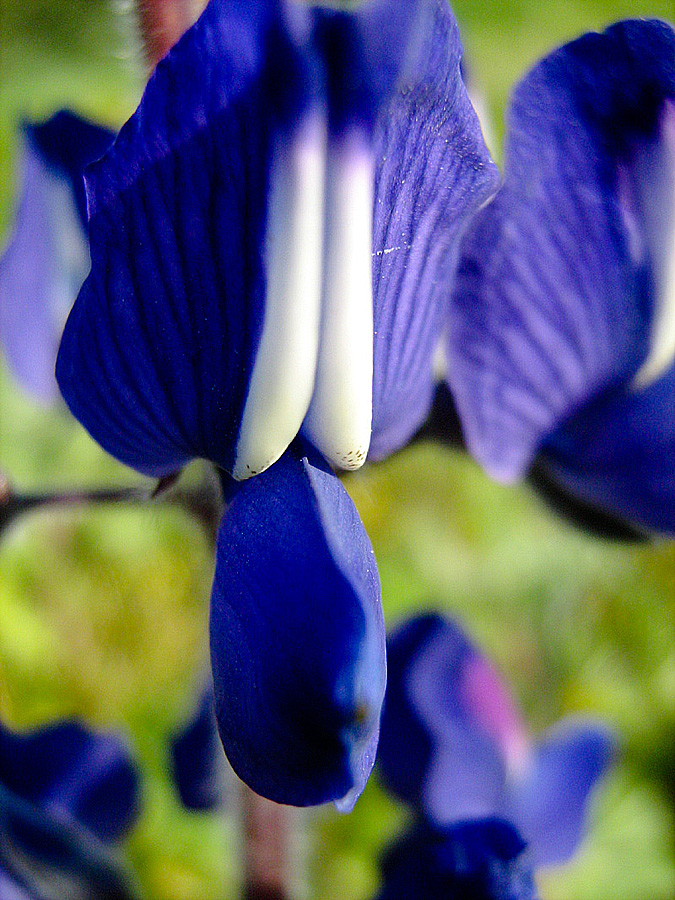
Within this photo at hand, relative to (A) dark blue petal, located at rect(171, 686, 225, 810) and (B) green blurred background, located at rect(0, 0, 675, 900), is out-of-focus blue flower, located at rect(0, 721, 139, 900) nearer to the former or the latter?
(A) dark blue petal, located at rect(171, 686, 225, 810)

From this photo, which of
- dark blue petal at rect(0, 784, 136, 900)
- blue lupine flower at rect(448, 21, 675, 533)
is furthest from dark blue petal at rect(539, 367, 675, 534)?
dark blue petal at rect(0, 784, 136, 900)

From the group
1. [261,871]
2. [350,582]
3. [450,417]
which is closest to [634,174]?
[450,417]

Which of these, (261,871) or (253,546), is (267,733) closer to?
(253,546)

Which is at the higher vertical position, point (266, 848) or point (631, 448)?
point (631, 448)

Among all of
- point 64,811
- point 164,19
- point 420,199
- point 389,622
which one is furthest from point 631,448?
point 389,622

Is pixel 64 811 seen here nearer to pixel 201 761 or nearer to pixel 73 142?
pixel 201 761

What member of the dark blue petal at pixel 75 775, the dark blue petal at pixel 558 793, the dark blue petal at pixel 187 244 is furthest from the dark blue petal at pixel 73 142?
the dark blue petal at pixel 558 793
